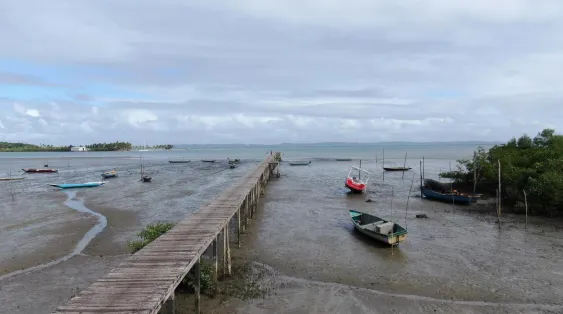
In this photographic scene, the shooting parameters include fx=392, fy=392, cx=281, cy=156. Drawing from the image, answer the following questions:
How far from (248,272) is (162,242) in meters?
4.12

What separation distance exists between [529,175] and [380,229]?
15154 millimetres

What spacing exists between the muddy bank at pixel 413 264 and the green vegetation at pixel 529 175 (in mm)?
1656

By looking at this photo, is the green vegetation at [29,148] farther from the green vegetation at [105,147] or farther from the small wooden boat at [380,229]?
the small wooden boat at [380,229]

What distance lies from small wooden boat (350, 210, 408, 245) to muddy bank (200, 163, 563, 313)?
0.46m

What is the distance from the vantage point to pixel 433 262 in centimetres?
1623

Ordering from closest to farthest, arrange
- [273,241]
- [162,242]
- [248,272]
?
[162,242] → [248,272] → [273,241]

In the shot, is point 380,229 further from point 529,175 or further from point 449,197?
point 529,175

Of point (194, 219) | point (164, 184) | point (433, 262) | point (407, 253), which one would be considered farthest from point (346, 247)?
point (164, 184)

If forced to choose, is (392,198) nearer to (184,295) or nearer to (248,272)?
(248,272)

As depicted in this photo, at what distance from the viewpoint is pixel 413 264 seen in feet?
52.5

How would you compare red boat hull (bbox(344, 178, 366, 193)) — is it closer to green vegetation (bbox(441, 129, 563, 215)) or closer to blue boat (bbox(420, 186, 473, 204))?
blue boat (bbox(420, 186, 473, 204))

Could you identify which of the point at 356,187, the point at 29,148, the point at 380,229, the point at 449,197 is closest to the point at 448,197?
the point at 449,197

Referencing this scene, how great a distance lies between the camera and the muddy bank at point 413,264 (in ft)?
40.4

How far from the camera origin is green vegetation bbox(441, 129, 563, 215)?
24875 mm
